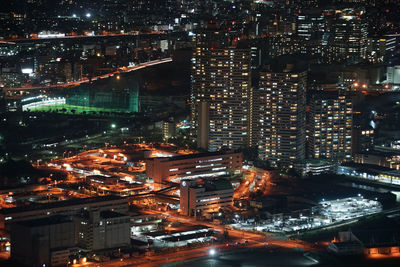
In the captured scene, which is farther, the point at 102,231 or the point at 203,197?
the point at 203,197

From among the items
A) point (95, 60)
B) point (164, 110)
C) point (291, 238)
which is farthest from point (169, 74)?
point (291, 238)

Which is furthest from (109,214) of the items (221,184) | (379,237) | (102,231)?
(379,237)

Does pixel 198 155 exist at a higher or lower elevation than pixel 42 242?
higher

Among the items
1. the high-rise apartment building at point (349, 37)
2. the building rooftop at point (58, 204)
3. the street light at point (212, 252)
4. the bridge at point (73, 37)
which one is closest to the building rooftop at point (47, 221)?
the building rooftop at point (58, 204)

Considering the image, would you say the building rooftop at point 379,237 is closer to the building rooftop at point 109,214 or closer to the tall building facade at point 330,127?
the building rooftop at point 109,214

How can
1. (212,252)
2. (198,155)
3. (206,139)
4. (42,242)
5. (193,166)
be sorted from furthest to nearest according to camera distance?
1. (206,139)
2. (198,155)
3. (193,166)
4. (212,252)
5. (42,242)

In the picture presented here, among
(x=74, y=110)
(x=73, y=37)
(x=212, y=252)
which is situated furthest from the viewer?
(x=73, y=37)

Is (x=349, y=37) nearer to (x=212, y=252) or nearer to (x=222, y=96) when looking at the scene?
(x=222, y=96)
